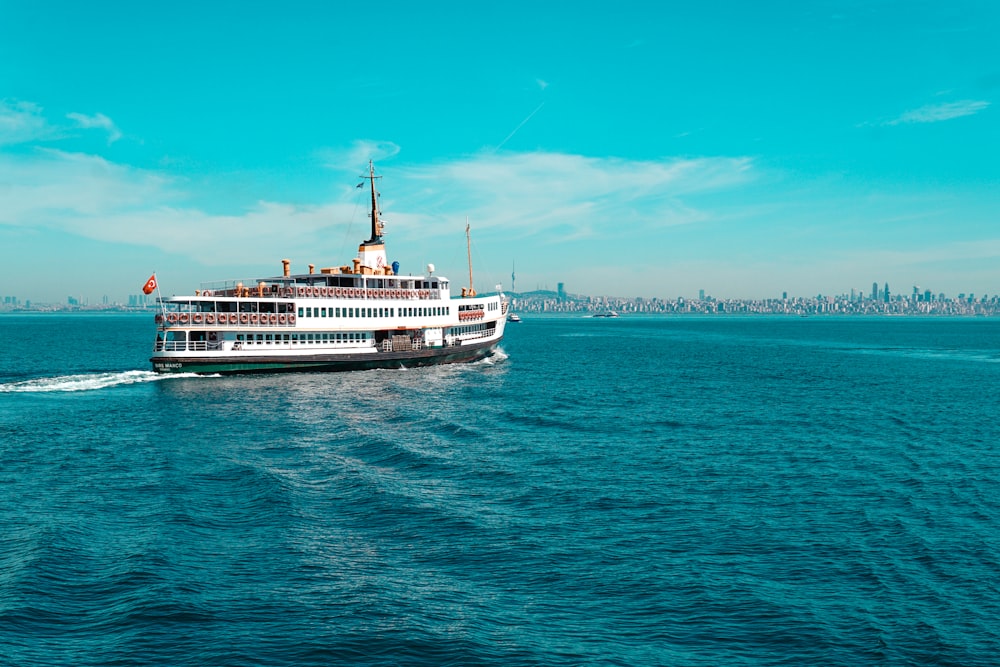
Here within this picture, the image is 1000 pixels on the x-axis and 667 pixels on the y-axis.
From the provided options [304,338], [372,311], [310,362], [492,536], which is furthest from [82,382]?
[492,536]

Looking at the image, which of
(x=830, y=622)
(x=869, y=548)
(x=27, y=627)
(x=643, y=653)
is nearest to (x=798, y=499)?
(x=869, y=548)

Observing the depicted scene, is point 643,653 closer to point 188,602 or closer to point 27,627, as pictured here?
point 188,602

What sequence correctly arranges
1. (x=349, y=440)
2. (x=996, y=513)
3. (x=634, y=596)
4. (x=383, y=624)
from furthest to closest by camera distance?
(x=349, y=440) → (x=996, y=513) → (x=634, y=596) → (x=383, y=624)

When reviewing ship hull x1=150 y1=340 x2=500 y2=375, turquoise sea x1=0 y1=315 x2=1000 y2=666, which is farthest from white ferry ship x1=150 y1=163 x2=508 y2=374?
turquoise sea x1=0 y1=315 x2=1000 y2=666

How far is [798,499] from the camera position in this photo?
88.2 feet

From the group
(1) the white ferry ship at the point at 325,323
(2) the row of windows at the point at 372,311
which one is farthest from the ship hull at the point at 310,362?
(2) the row of windows at the point at 372,311

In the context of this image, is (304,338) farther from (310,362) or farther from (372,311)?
(372,311)

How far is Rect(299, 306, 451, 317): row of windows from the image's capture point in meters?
66.1

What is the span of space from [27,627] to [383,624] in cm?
847

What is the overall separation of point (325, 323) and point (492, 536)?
48.2 metres

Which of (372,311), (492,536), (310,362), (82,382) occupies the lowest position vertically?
(492,536)

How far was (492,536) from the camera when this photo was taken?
2245cm

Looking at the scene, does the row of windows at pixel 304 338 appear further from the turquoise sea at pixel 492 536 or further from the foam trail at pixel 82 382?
the turquoise sea at pixel 492 536

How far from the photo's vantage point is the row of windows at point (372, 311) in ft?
217
